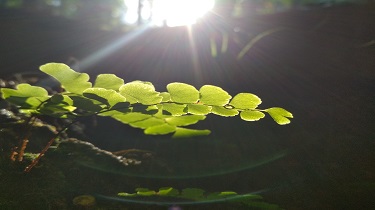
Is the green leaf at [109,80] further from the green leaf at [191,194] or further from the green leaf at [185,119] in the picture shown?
the green leaf at [191,194]

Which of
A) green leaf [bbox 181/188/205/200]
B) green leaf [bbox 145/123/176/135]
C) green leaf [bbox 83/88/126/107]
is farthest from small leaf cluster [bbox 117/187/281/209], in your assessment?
green leaf [bbox 83/88/126/107]

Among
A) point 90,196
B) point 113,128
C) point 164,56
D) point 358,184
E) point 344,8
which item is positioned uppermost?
point 344,8

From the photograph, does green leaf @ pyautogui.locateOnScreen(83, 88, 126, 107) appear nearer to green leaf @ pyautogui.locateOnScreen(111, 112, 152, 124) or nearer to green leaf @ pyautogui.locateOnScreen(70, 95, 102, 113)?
green leaf @ pyautogui.locateOnScreen(70, 95, 102, 113)

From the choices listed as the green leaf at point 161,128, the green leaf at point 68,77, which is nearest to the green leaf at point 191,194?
the green leaf at point 161,128

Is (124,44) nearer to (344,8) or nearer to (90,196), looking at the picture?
(344,8)

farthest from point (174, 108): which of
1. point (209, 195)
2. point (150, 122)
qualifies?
point (209, 195)

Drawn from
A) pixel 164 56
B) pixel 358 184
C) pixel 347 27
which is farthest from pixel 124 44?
pixel 358 184

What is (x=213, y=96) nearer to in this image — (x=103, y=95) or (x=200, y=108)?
(x=200, y=108)

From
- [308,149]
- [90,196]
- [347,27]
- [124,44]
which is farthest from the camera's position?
[124,44]
